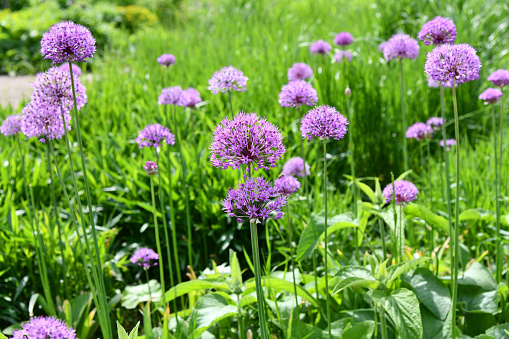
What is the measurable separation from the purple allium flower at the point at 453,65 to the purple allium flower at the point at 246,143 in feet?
1.51

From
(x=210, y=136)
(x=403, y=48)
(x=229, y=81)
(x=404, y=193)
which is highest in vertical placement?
(x=403, y=48)

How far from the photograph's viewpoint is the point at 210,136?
296 centimetres

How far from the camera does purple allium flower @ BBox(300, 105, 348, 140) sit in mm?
1190

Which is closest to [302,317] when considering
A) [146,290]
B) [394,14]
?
[146,290]

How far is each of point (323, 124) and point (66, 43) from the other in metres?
0.61

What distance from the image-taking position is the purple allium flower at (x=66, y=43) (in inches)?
47.3

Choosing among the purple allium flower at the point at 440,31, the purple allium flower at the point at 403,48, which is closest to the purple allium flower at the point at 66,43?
the purple allium flower at the point at 440,31

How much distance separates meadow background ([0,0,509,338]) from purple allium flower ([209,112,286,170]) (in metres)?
1.26

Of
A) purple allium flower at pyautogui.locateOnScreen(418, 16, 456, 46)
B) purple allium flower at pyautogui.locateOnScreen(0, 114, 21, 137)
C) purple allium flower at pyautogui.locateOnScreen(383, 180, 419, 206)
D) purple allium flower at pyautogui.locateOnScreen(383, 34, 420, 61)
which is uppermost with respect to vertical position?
purple allium flower at pyautogui.locateOnScreen(383, 34, 420, 61)

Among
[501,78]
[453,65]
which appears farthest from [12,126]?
[501,78]

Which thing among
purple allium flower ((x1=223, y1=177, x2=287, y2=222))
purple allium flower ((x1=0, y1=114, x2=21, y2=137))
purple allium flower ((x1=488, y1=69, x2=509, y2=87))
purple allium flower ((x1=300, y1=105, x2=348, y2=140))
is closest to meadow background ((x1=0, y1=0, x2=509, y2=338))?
purple allium flower ((x1=0, y1=114, x2=21, y2=137))

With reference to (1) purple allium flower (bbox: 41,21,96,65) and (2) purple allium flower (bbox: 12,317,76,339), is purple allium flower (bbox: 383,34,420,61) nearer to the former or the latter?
(1) purple allium flower (bbox: 41,21,96,65)

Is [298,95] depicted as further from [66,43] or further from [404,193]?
[66,43]

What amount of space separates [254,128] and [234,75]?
863 mm
